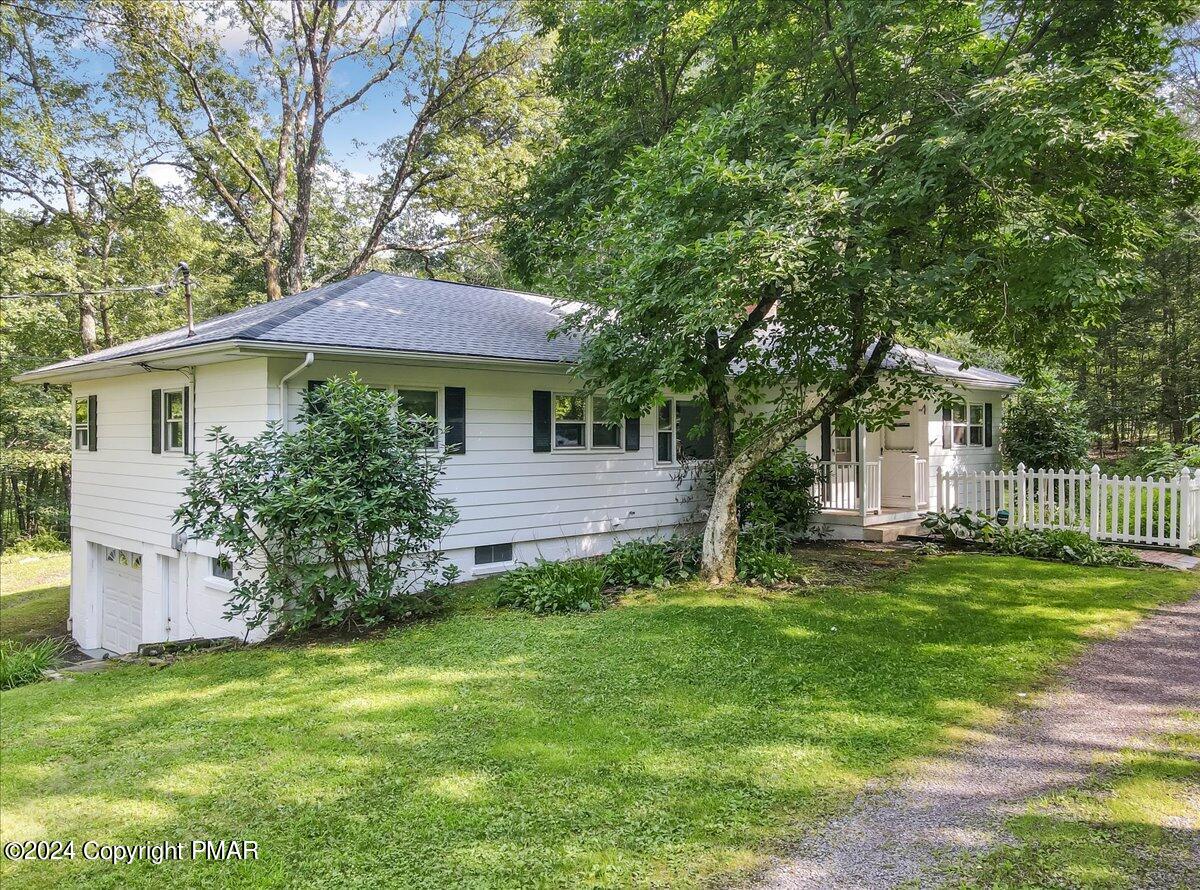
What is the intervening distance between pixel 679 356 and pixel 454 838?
534 cm

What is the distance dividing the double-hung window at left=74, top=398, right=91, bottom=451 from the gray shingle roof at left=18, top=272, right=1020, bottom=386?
1599 mm

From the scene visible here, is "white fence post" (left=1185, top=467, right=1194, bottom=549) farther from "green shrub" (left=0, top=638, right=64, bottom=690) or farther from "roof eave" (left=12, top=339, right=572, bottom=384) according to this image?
"green shrub" (left=0, top=638, right=64, bottom=690)

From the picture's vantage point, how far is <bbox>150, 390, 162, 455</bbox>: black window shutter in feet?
33.7

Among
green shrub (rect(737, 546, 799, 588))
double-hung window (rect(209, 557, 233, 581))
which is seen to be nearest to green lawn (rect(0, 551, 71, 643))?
double-hung window (rect(209, 557, 233, 581))

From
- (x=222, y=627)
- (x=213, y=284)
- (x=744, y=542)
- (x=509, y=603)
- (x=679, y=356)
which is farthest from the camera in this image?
(x=213, y=284)

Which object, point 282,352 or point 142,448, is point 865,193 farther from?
point 142,448

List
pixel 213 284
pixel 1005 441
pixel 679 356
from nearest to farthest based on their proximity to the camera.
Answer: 1. pixel 679 356
2. pixel 1005 441
3. pixel 213 284

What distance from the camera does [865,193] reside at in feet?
23.3

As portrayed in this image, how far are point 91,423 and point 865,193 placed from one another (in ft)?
44.5

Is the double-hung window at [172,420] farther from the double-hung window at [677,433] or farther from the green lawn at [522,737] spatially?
the double-hung window at [677,433]

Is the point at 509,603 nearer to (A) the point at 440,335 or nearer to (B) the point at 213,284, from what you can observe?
(A) the point at 440,335

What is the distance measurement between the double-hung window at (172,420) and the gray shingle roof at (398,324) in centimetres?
76

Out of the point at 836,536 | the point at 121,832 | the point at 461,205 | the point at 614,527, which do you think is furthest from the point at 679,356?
the point at 461,205

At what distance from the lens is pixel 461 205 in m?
21.4
